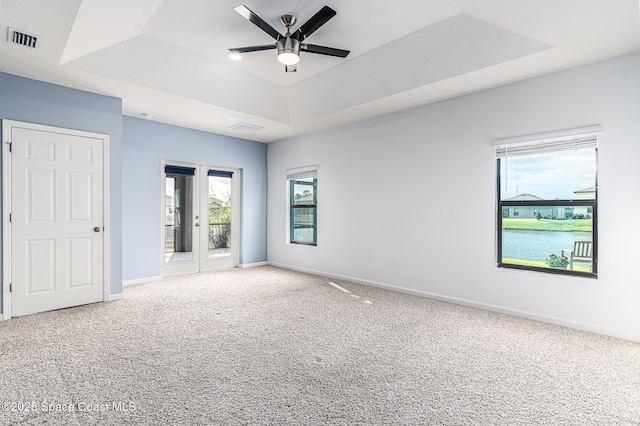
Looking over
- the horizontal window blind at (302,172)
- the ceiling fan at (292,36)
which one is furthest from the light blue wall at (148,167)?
the ceiling fan at (292,36)

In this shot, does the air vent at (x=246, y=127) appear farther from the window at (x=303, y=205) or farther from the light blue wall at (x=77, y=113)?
the light blue wall at (x=77, y=113)

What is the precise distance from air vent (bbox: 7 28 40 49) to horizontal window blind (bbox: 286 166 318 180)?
406cm

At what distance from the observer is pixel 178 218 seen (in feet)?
19.6

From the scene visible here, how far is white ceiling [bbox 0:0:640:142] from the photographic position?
2754mm

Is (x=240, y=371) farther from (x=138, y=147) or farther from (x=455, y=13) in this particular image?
(x=138, y=147)

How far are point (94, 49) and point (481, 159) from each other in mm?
4442

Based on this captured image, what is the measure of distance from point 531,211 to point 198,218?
5.33 metres

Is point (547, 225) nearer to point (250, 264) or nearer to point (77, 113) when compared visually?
point (250, 264)

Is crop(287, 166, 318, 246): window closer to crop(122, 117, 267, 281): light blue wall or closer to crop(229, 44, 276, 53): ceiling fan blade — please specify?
crop(122, 117, 267, 281): light blue wall

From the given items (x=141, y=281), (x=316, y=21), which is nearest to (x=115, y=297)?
(x=141, y=281)

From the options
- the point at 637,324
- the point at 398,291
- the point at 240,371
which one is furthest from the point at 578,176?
the point at 240,371

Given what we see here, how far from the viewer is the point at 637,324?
3.02 m

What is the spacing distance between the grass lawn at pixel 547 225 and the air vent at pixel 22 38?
517 centimetres

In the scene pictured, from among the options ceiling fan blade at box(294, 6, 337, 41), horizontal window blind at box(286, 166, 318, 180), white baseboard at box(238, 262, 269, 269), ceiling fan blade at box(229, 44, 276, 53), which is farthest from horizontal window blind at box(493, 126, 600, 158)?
white baseboard at box(238, 262, 269, 269)
